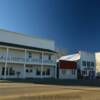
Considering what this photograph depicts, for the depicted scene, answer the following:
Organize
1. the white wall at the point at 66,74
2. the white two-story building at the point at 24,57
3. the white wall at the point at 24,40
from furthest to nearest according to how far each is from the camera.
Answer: the white wall at the point at 66,74 → the white wall at the point at 24,40 → the white two-story building at the point at 24,57

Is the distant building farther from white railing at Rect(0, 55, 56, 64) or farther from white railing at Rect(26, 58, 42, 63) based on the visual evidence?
white railing at Rect(26, 58, 42, 63)

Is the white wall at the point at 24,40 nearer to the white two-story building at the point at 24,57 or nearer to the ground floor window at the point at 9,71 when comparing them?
the white two-story building at the point at 24,57

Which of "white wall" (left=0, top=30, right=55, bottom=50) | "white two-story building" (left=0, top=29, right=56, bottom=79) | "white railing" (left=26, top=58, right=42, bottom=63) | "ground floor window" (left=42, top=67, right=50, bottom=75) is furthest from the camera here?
"ground floor window" (left=42, top=67, right=50, bottom=75)

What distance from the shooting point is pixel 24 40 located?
55.4 m

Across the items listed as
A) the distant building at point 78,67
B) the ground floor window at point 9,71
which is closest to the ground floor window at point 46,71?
the distant building at point 78,67

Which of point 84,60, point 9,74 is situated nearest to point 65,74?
point 84,60

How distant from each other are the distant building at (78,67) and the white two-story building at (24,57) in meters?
3.14

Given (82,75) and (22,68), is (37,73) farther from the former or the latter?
(82,75)

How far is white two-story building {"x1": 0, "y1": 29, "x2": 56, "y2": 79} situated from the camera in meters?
47.6

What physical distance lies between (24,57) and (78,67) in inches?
844

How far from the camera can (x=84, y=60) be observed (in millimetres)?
69875

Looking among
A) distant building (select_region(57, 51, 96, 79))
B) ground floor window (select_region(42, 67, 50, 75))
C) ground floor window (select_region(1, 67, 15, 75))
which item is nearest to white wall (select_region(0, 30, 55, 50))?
distant building (select_region(57, 51, 96, 79))

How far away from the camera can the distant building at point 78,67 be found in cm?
5964

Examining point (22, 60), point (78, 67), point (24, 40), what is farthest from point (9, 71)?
point (78, 67)
